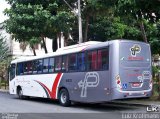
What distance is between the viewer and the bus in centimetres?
1706

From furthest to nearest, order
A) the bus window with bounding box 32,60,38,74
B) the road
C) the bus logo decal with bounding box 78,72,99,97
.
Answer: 1. the bus window with bounding box 32,60,38,74
2. the bus logo decal with bounding box 78,72,99,97
3. the road

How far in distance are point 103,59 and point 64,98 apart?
414 centimetres

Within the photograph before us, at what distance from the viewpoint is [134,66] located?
17547 millimetres

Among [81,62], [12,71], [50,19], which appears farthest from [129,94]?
[12,71]

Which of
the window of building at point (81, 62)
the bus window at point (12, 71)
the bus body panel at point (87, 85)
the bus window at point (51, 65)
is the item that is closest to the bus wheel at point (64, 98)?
the bus body panel at point (87, 85)

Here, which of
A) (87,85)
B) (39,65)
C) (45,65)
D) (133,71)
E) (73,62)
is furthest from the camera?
(39,65)

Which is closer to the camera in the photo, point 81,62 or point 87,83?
point 87,83

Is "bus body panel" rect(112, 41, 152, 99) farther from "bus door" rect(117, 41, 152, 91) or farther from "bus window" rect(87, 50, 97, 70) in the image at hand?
"bus window" rect(87, 50, 97, 70)

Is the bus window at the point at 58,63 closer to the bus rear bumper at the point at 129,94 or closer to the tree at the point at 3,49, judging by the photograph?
the bus rear bumper at the point at 129,94

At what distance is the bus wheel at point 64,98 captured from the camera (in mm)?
20044

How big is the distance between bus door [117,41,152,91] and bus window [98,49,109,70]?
61 centimetres

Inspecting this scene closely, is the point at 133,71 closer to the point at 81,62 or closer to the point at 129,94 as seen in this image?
the point at 129,94

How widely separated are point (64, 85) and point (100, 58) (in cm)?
350

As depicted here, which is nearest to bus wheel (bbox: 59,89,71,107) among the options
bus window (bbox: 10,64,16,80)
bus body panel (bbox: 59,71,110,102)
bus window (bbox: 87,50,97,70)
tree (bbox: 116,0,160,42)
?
bus body panel (bbox: 59,71,110,102)
